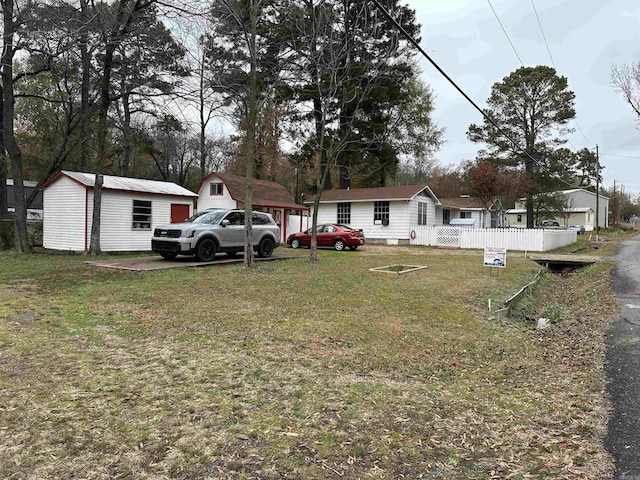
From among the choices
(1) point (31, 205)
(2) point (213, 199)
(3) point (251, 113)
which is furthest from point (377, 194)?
(1) point (31, 205)

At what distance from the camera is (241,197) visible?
24234 millimetres

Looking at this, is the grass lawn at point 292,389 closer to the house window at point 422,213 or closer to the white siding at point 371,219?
the white siding at point 371,219

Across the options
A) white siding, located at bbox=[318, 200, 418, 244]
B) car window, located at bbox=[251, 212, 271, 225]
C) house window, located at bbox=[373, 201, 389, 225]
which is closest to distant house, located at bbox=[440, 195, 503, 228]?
white siding, located at bbox=[318, 200, 418, 244]

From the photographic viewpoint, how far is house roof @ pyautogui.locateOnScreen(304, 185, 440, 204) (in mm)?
26922

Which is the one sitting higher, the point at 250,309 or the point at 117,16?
the point at 117,16

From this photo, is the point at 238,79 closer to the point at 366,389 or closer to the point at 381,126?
the point at 366,389

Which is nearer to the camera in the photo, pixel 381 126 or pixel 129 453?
pixel 129 453

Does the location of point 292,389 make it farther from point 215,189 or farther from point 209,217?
point 215,189

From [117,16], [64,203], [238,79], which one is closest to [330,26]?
[238,79]

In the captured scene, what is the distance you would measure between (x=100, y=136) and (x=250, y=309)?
40.5ft

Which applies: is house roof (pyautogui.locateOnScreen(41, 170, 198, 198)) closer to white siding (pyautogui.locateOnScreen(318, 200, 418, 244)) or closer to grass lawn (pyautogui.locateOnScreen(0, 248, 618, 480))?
grass lawn (pyautogui.locateOnScreen(0, 248, 618, 480))

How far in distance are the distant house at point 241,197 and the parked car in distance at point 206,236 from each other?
8816 millimetres

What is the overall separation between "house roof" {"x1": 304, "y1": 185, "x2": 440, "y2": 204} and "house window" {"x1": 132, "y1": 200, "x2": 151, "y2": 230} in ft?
44.5

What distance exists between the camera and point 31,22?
13078 mm
